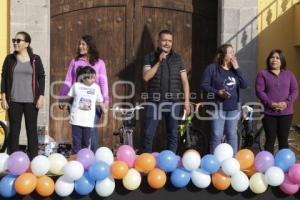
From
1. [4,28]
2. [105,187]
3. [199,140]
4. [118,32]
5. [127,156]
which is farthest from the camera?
[118,32]

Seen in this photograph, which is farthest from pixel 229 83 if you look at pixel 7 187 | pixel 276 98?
pixel 7 187

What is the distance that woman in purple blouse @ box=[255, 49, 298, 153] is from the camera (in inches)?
252

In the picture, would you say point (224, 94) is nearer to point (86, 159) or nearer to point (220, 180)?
point (220, 180)

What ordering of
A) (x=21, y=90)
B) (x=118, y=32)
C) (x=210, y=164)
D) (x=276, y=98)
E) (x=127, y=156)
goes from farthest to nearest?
(x=118, y=32)
(x=276, y=98)
(x=21, y=90)
(x=127, y=156)
(x=210, y=164)

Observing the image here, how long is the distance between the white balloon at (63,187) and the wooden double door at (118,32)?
4374 mm

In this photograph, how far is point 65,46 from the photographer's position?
8703 millimetres

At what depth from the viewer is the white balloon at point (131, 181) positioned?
14.6 ft

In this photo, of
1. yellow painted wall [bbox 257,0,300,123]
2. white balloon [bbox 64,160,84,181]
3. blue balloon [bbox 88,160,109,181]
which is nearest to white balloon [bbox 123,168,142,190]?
blue balloon [bbox 88,160,109,181]

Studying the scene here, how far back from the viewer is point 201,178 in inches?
177

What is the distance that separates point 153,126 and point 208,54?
9.16ft

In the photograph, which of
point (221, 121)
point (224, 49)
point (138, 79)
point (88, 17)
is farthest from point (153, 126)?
point (88, 17)

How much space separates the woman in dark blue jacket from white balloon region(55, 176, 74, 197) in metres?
2.54

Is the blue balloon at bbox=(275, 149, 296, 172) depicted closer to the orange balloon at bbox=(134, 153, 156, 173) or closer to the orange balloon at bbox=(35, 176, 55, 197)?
the orange balloon at bbox=(134, 153, 156, 173)

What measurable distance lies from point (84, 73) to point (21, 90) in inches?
29.3
